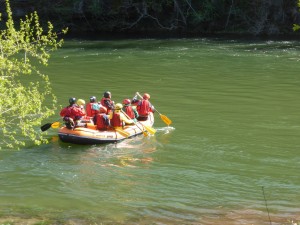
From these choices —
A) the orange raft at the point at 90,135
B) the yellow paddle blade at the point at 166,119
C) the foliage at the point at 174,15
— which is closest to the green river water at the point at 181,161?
the orange raft at the point at 90,135

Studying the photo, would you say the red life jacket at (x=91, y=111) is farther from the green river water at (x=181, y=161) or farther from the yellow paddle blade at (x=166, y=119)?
the yellow paddle blade at (x=166, y=119)

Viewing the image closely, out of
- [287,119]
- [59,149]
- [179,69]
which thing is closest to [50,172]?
[59,149]

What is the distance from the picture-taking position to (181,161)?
14.1 meters

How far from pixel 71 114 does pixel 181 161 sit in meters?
3.41

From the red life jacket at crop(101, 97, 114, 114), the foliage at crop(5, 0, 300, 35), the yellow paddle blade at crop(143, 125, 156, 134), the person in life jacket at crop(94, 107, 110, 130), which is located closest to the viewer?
the person in life jacket at crop(94, 107, 110, 130)

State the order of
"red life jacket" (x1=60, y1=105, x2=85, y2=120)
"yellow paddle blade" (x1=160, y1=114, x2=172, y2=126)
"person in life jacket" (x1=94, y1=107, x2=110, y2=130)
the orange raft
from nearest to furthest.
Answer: the orange raft → "red life jacket" (x1=60, y1=105, x2=85, y2=120) → "person in life jacket" (x1=94, y1=107, x2=110, y2=130) → "yellow paddle blade" (x1=160, y1=114, x2=172, y2=126)

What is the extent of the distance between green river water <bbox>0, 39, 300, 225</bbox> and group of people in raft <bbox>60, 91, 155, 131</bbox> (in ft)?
2.01

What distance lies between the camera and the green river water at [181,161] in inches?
427

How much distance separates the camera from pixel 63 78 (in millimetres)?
25000

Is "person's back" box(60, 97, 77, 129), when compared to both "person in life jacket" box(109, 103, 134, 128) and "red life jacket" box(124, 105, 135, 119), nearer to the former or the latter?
"person in life jacket" box(109, 103, 134, 128)

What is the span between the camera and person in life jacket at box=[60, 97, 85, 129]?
1537 cm

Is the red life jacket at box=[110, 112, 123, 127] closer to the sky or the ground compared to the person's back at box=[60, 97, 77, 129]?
closer to the ground

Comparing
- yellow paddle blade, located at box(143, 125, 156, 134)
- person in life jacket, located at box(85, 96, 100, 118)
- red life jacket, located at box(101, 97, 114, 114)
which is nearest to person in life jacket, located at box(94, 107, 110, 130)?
person in life jacket, located at box(85, 96, 100, 118)

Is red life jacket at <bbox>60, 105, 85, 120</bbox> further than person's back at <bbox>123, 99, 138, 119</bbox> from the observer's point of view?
No
